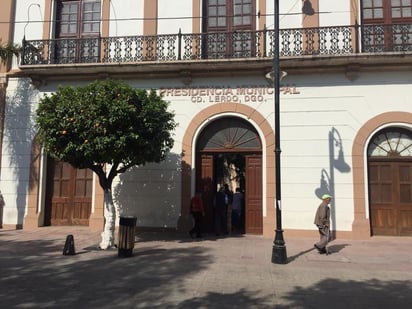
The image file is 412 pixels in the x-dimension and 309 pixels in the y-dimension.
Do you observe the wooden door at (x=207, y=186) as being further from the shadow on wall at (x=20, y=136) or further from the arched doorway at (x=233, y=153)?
the shadow on wall at (x=20, y=136)

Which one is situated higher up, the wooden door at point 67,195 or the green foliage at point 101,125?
the green foliage at point 101,125

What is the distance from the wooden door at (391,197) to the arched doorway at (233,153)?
3.53 m

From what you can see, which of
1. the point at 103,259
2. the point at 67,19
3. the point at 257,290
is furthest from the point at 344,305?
the point at 67,19

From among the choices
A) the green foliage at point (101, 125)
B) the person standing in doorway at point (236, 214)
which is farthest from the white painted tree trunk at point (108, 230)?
the person standing in doorway at point (236, 214)

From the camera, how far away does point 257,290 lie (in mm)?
6754

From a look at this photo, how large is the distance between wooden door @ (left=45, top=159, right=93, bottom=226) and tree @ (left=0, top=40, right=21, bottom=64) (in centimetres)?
392

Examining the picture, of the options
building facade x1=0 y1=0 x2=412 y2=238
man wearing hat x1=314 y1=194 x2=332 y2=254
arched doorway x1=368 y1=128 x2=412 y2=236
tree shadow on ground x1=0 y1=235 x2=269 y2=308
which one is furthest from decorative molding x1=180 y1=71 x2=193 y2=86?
arched doorway x1=368 y1=128 x2=412 y2=236

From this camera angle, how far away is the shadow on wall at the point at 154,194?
1320cm

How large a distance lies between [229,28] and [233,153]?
4412mm

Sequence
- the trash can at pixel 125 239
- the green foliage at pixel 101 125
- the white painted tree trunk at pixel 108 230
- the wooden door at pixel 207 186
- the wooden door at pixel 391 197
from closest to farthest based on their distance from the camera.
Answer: the trash can at pixel 125 239 < the green foliage at pixel 101 125 < the white painted tree trunk at pixel 108 230 < the wooden door at pixel 391 197 < the wooden door at pixel 207 186

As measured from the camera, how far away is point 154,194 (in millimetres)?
13336

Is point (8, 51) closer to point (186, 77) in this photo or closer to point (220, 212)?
point (186, 77)

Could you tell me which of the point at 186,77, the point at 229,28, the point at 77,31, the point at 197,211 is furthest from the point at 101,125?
the point at 77,31

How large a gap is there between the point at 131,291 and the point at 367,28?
36.4 ft
